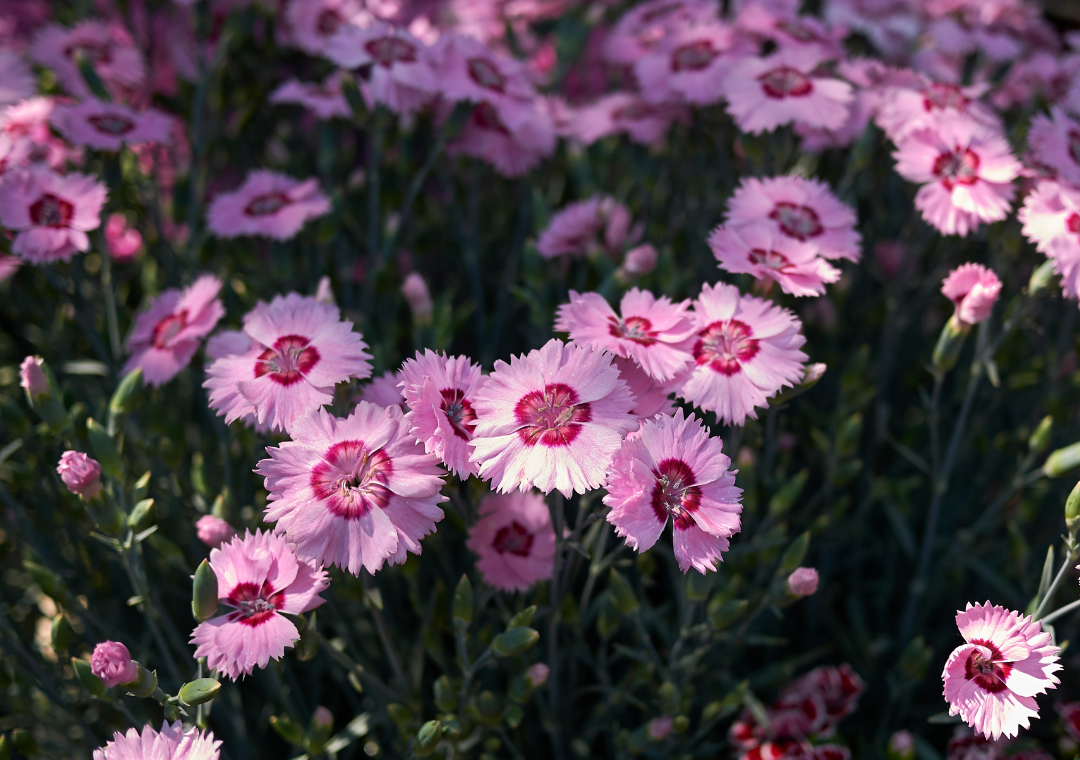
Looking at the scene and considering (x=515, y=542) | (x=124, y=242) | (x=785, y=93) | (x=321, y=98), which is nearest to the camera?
(x=515, y=542)

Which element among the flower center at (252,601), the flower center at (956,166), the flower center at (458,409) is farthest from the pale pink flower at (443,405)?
the flower center at (956,166)

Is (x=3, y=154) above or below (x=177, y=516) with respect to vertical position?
above

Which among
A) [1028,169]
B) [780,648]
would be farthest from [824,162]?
[780,648]

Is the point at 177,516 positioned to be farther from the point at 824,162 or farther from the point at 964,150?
the point at 824,162

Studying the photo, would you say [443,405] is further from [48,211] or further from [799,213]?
[48,211]

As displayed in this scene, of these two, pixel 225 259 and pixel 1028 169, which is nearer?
pixel 1028 169

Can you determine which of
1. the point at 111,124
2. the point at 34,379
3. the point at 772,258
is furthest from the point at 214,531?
the point at 111,124

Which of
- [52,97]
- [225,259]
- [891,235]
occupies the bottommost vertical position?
[225,259]

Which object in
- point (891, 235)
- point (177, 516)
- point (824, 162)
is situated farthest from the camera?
point (824, 162)
